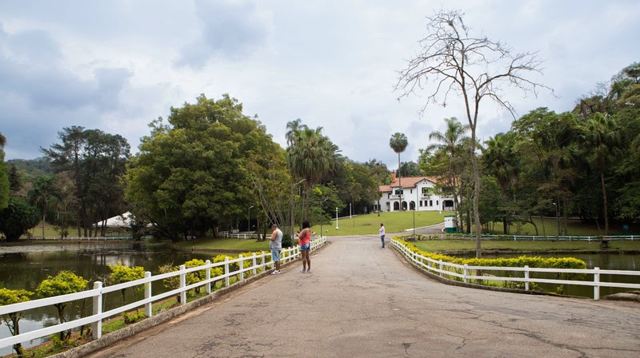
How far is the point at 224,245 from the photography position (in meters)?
53.0

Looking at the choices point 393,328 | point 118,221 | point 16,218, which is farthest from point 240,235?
point 393,328

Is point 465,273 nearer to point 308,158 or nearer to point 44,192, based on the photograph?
point 308,158

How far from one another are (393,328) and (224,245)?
46.5 meters

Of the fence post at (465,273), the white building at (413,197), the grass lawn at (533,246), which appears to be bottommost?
the grass lawn at (533,246)

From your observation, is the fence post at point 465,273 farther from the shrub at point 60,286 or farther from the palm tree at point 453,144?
the palm tree at point 453,144

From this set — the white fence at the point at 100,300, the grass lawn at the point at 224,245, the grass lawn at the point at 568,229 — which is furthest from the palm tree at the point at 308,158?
the white fence at the point at 100,300

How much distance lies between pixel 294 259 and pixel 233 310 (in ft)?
57.5

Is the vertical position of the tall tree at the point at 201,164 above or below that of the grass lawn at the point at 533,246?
above

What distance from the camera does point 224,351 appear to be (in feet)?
22.2

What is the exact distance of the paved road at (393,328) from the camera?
6.70 m

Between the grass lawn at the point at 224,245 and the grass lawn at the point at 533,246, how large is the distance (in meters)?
14.9

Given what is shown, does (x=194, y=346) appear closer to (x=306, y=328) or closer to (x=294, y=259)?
(x=306, y=328)

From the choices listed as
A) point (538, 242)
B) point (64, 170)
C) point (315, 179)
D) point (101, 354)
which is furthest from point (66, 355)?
point (64, 170)

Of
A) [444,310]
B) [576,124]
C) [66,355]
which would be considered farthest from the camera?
[576,124]
